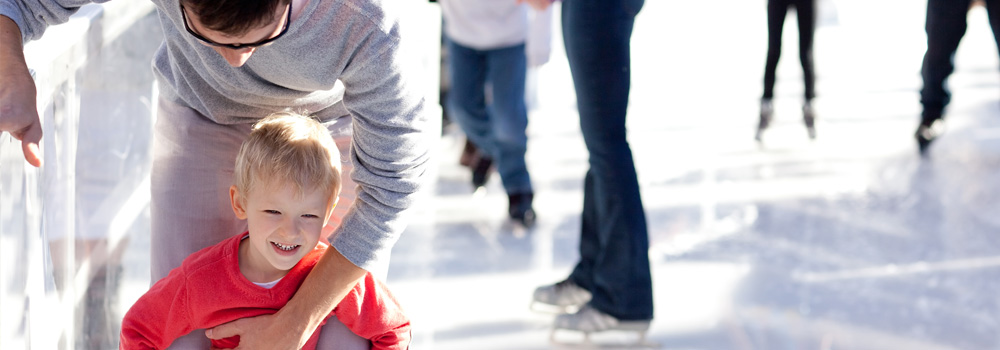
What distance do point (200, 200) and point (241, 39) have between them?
1.57ft

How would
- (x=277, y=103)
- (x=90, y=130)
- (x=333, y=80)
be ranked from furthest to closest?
(x=90, y=130), (x=277, y=103), (x=333, y=80)

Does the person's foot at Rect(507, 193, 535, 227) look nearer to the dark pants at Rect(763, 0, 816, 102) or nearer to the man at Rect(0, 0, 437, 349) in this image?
the dark pants at Rect(763, 0, 816, 102)

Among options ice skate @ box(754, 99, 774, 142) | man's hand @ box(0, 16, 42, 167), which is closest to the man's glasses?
man's hand @ box(0, 16, 42, 167)

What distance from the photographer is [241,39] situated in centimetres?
97

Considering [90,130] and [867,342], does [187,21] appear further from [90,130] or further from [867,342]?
[867,342]

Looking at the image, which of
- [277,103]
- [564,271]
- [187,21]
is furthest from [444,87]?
[187,21]

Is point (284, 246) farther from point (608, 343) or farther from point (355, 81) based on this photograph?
point (608, 343)

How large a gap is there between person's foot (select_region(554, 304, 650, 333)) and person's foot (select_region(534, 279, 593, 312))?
0.39ft

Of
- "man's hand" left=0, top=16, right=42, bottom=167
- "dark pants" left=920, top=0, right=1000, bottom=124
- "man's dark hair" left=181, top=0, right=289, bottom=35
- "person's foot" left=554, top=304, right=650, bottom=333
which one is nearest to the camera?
"man's dark hair" left=181, top=0, right=289, bottom=35

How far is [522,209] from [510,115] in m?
0.28

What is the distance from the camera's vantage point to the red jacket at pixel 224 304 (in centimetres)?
122

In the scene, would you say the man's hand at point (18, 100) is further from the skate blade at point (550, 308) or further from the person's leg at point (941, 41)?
the person's leg at point (941, 41)

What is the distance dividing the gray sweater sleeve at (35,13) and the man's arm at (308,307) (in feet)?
1.39

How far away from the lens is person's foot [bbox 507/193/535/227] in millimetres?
2812
